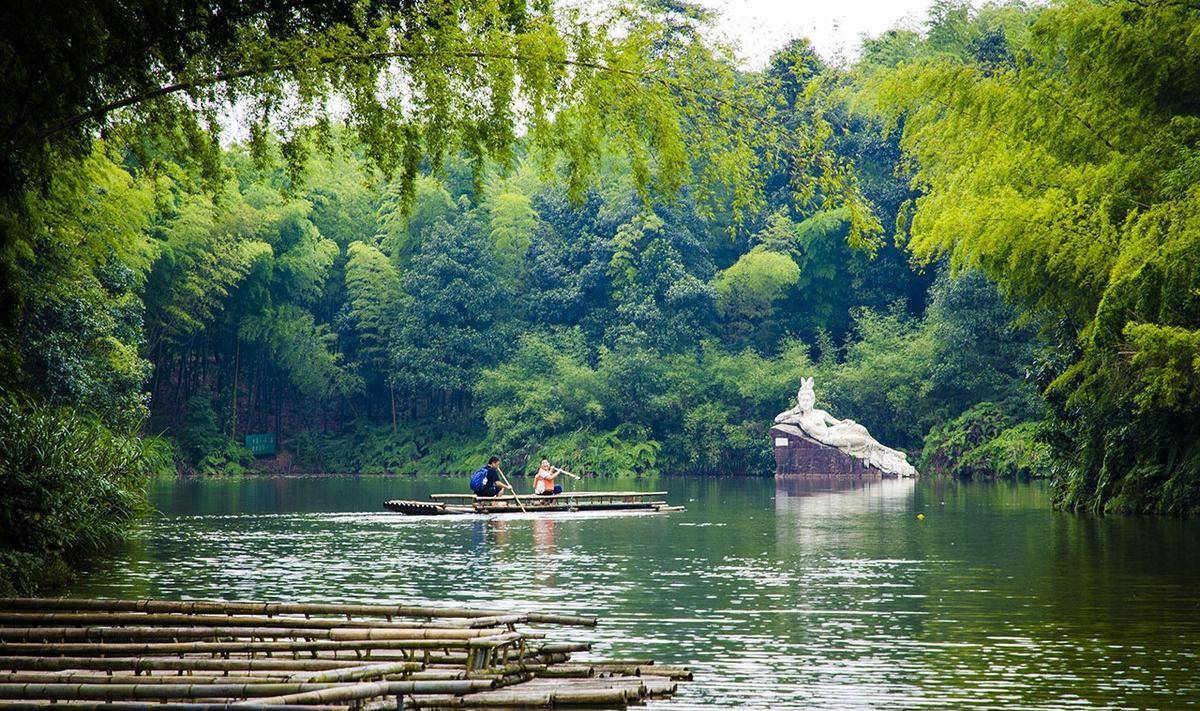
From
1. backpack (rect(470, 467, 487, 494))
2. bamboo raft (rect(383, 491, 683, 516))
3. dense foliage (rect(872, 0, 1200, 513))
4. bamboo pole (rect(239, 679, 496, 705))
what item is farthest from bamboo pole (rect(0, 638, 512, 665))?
backpack (rect(470, 467, 487, 494))

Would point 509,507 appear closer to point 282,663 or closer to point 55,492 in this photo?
point 55,492

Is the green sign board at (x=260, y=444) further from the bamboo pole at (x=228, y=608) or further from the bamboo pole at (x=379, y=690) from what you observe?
the bamboo pole at (x=379, y=690)

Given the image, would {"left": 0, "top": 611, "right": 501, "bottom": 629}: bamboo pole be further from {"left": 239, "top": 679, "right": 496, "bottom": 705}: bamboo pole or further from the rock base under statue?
the rock base under statue

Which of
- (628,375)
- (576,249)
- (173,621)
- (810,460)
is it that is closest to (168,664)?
(173,621)

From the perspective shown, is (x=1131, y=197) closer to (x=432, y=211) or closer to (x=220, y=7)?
(x=220, y=7)

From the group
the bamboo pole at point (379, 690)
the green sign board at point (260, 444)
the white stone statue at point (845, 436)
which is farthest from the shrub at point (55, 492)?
the green sign board at point (260, 444)

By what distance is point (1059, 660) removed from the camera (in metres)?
10.9

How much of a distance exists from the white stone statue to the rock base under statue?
0.52ft

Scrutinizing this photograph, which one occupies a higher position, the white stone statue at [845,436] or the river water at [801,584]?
the white stone statue at [845,436]

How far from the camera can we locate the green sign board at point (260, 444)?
174 ft

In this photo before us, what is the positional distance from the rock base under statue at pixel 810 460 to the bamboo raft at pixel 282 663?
3466 cm

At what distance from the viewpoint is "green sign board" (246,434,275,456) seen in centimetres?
5294

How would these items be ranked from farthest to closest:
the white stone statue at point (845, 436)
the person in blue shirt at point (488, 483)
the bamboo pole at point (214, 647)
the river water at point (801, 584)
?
the white stone statue at point (845, 436) → the person in blue shirt at point (488, 483) → the river water at point (801, 584) → the bamboo pole at point (214, 647)

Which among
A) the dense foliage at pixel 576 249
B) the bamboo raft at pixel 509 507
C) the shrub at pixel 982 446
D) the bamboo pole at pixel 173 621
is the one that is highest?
the dense foliage at pixel 576 249
